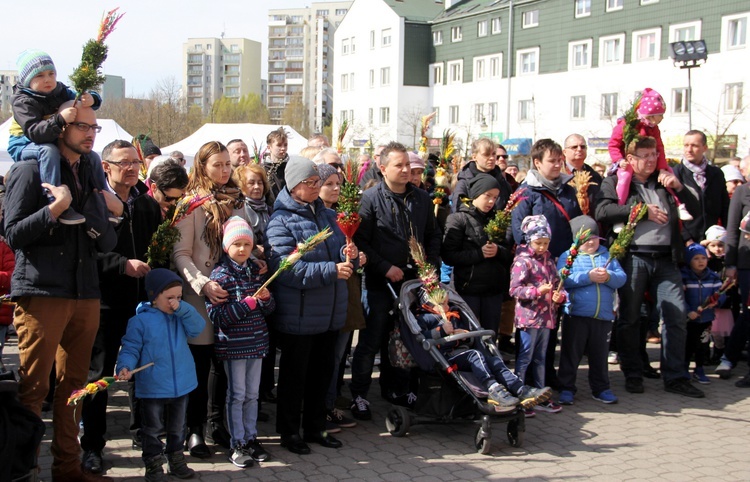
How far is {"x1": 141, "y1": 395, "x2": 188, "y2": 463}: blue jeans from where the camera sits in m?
4.98

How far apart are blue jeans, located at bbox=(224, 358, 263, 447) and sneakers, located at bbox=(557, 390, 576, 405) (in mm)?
3149

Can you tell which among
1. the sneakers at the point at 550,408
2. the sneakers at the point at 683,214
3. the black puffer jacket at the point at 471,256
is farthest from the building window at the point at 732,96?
the sneakers at the point at 550,408

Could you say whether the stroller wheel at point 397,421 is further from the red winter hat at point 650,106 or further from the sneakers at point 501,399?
the red winter hat at point 650,106

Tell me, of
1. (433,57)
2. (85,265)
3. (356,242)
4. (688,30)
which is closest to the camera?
(85,265)

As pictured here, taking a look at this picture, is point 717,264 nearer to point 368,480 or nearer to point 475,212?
point 475,212

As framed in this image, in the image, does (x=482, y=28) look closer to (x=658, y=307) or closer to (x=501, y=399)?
(x=658, y=307)

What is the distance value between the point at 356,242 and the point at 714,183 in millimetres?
4705

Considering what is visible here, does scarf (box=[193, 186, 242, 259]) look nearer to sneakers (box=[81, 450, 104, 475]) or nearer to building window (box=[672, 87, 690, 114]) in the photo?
sneakers (box=[81, 450, 104, 475])

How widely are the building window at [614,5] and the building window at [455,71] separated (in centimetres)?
1391

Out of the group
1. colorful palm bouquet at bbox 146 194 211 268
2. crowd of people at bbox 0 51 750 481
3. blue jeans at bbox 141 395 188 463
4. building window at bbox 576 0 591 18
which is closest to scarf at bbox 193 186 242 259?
crowd of people at bbox 0 51 750 481

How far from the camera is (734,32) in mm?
37656

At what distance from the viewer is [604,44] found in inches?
1778

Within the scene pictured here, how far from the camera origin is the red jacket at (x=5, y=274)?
6.36 meters

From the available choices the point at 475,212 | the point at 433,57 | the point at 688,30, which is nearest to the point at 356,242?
the point at 475,212
